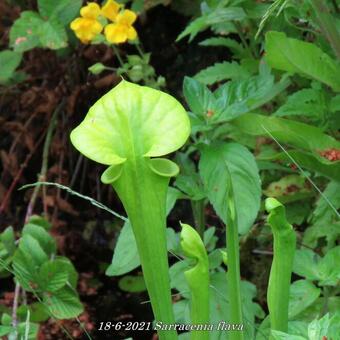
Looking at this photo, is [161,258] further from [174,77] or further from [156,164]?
[174,77]

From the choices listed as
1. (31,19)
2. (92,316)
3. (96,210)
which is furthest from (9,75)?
(92,316)

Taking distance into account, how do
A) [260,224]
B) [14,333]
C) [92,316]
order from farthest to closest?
[92,316] < [260,224] < [14,333]

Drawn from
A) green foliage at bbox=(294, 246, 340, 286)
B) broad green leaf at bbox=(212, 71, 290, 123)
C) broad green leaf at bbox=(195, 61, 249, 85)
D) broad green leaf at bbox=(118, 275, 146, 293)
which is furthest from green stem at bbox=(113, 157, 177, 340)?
broad green leaf at bbox=(118, 275, 146, 293)

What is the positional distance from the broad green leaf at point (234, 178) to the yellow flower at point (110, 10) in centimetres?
66

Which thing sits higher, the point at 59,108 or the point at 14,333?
Result: the point at 14,333

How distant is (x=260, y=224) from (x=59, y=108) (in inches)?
33.5

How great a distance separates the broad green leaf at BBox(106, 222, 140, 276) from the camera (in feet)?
3.66

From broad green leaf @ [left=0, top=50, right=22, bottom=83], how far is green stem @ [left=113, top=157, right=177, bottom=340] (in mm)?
1423

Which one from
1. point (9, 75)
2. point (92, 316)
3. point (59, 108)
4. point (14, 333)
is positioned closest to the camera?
point (14, 333)

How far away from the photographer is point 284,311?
0.64 m

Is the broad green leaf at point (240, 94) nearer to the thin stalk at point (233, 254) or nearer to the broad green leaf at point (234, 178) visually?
the broad green leaf at point (234, 178)

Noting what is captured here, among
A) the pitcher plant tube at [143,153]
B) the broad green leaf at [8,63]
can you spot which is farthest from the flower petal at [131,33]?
the pitcher plant tube at [143,153]

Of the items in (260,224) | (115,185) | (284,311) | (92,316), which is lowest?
(92,316)

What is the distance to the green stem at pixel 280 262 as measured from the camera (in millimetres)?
598
